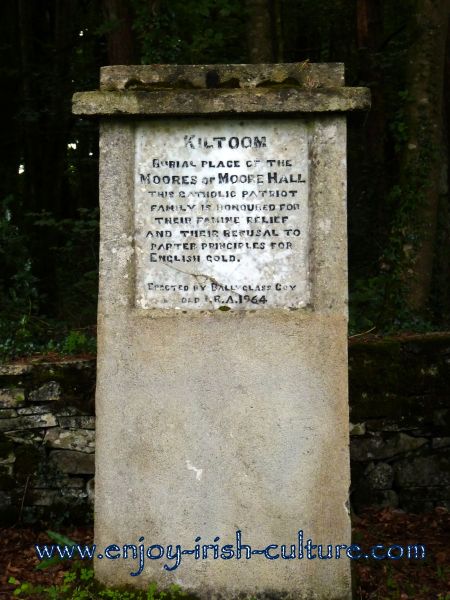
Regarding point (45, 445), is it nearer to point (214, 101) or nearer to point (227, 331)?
point (227, 331)

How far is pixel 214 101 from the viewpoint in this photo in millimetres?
3945

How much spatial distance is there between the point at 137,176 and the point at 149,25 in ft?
18.0

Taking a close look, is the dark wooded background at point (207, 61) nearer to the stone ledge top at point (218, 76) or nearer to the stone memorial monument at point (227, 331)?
the stone memorial monument at point (227, 331)

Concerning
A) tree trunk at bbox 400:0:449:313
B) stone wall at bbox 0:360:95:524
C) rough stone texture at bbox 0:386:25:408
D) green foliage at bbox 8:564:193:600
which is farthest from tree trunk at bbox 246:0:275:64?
green foliage at bbox 8:564:193:600

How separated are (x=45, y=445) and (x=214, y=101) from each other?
9.42ft

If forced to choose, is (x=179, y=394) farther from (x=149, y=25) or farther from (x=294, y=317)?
(x=149, y=25)

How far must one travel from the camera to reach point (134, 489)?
409 centimetres

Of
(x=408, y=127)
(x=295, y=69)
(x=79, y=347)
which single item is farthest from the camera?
(x=408, y=127)

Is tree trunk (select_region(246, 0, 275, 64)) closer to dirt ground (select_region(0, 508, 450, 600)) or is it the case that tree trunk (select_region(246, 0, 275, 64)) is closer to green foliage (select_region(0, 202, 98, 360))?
green foliage (select_region(0, 202, 98, 360))

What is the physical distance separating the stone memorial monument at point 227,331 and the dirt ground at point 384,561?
51 centimetres

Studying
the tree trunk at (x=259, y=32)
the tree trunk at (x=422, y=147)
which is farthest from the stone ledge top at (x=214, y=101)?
the tree trunk at (x=259, y=32)

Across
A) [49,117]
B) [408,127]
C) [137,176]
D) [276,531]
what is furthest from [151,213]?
[49,117]

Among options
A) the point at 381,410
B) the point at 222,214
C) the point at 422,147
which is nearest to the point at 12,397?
the point at 222,214

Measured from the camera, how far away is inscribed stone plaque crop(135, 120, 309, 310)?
4008mm
